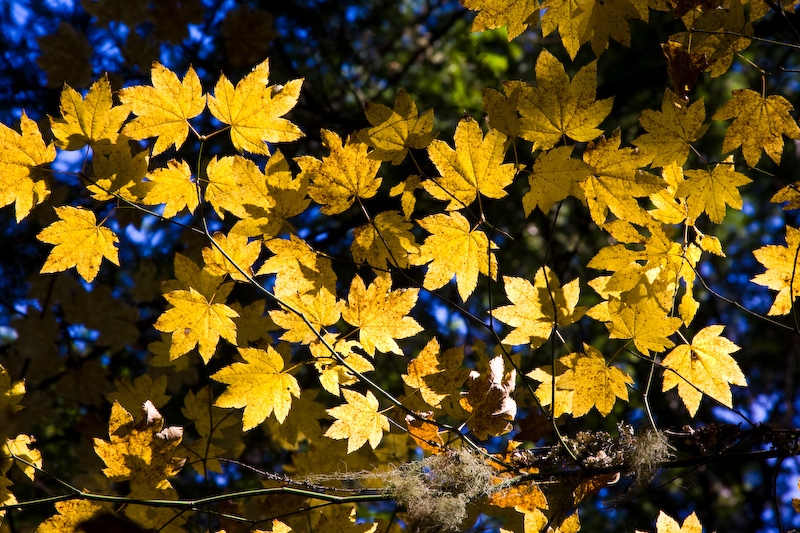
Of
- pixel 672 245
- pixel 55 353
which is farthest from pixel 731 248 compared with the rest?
pixel 55 353

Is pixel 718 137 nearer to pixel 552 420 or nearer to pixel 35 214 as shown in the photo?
pixel 552 420

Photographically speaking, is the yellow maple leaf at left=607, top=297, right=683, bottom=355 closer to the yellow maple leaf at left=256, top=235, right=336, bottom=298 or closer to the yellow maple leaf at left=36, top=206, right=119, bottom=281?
the yellow maple leaf at left=256, top=235, right=336, bottom=298

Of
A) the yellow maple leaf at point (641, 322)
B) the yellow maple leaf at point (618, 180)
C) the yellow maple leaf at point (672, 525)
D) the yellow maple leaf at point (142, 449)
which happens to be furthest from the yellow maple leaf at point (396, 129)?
the yellow maple leaf at point (672, 525)

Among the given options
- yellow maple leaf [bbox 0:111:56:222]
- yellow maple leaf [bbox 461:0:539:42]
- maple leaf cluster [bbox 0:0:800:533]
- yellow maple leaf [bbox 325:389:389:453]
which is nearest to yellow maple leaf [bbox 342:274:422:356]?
maple leaf cluster [bbox 0:0:800:533]

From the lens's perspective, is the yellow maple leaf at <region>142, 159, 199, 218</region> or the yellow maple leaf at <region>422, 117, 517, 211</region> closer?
the yellow maple leaf at <region>422, 117, 517, 211</region>

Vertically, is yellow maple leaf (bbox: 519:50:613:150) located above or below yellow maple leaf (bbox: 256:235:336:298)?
above

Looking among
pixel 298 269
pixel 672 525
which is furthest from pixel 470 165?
pixel 672 525
